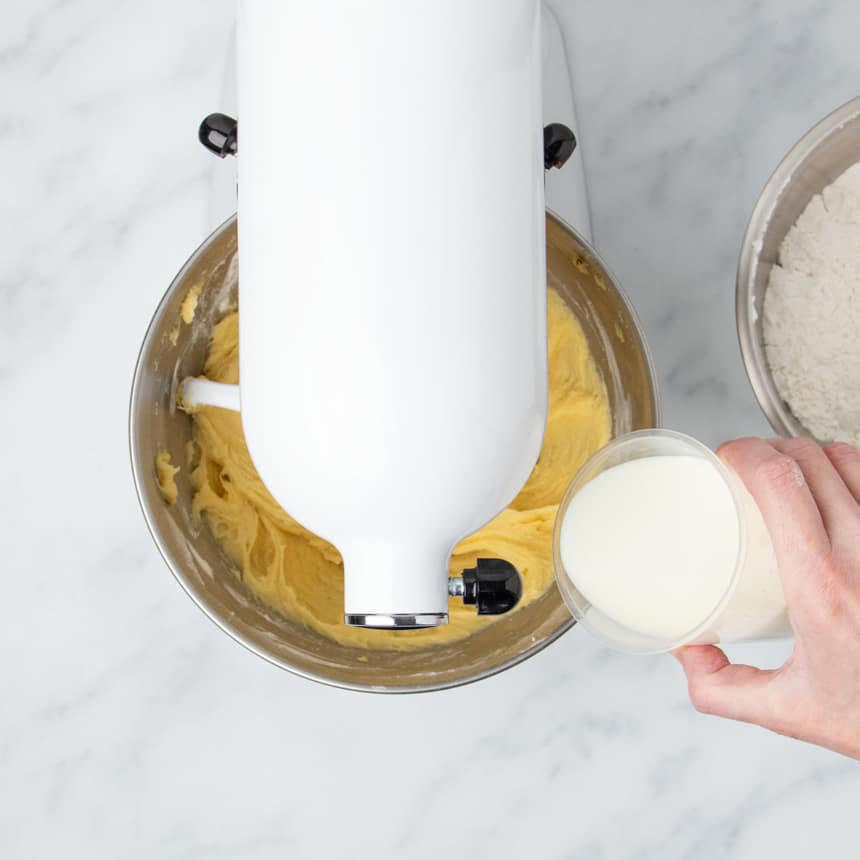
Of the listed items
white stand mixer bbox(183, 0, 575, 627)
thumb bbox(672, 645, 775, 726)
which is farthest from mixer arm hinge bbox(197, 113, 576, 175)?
thumb bbox(672, 645, 775, 726)

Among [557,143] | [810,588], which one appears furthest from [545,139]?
[810,588]

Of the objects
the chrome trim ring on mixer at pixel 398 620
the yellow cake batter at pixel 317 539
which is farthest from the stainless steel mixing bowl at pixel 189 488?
the chrome trim ring on mixer at pixel 398 620

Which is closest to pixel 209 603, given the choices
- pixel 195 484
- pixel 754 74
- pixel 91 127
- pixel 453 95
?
pixel 195 484

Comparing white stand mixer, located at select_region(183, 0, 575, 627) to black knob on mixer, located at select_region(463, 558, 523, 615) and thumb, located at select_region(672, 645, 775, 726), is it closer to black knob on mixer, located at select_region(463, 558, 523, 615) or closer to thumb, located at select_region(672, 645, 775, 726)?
black knob on mixer, located at select_region(463, 558, 523, 615)

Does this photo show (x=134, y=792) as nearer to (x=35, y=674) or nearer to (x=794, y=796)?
(x=35, y=674)

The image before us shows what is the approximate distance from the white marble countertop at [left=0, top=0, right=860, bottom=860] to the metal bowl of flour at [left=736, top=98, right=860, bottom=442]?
89 millimetres

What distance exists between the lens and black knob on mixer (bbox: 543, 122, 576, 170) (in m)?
0.58

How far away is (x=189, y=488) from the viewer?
26.8 inches

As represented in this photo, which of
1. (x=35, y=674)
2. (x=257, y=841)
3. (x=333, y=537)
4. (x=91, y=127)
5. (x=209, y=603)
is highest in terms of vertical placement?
(x=91, y=127)

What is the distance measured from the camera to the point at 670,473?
55 centimetres

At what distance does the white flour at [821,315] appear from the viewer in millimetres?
691

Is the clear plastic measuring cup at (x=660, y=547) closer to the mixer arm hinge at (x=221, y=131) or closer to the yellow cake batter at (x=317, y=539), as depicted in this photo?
the yellow cake batter at (x=317, y=539)

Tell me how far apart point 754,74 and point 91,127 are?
57cm

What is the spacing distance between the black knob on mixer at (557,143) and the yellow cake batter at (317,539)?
129mm
